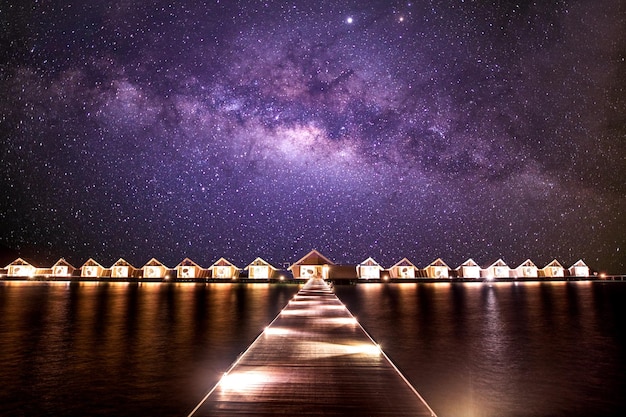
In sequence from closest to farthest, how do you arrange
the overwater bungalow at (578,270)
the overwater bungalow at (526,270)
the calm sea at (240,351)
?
the calm sea at (240,351), the overwater bungalow at (526,270), the overwater bungalow at (578,270)

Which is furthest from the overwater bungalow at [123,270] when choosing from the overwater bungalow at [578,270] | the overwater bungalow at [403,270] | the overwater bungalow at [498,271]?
the overwater bungalow at [578,270]

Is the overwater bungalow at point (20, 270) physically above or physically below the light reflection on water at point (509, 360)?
above

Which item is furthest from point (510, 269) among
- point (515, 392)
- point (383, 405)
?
point (383, 405)

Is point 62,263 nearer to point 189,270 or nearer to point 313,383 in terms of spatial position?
point 189,270

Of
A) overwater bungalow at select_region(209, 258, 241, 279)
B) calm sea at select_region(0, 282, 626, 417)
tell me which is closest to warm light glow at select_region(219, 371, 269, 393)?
calm sea at select_region(0, 282, 626, 417)

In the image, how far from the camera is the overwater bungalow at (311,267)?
8600cm

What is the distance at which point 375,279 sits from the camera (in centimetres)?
9006

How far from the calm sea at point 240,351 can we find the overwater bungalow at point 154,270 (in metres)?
62.1

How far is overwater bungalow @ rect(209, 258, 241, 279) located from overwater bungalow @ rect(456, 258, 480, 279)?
177 ft

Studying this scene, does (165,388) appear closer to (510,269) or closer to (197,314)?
(197,314)

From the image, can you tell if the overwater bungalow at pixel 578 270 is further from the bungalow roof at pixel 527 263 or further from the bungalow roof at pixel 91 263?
the bungalow roof at pixel 91 263

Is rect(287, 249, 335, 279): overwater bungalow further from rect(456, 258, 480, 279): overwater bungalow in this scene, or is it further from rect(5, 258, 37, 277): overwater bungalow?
rect(5, 258, 37, 277): overwater bungalow

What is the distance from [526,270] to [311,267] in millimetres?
53934

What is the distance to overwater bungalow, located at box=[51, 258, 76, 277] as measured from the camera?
98625 mm
